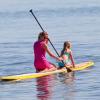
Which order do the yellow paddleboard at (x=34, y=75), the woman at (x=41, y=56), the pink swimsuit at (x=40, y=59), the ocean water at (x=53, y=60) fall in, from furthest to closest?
1. the pink swimsuit at (x=40, y=59)
2. the woman at (x=41, y=56)
3. the yellow paddleboard at (x=34, y=75)
4. the ocean water at (x=53, y=60)

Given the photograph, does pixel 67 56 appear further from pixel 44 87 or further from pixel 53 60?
pixel 53 60

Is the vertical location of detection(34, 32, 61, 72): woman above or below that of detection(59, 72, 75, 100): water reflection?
above

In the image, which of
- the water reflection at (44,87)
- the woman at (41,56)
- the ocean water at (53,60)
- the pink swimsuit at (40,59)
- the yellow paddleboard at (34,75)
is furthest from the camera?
the pink swimsuit at (40,59)

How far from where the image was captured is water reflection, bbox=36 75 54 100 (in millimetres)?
20653

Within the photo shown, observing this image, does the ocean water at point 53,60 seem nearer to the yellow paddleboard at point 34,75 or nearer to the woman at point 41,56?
the yellow paddleboard at point 34,75

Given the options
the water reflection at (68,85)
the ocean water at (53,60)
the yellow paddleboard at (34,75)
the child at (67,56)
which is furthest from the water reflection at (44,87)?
the child at (67,56)

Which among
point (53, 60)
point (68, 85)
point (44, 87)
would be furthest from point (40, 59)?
point (53, 60)

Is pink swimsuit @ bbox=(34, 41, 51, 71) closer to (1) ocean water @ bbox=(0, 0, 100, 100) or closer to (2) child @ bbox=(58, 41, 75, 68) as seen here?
(1) ocean water @ bbox=(0, 0, 100, 100)

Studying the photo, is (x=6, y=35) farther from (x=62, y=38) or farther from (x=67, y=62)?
(x=67, y=62)

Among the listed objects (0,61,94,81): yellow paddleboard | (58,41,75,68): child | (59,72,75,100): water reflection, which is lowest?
(59,72,75,100): water reflection

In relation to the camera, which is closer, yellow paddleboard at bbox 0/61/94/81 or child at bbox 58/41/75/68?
yellow paddleboard at bbox 0/61/94/81

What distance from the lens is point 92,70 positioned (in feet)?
86.1

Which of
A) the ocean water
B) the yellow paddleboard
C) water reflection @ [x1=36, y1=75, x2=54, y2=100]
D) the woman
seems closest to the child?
the yellow paddleboard

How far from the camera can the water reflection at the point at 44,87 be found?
67.8ft
